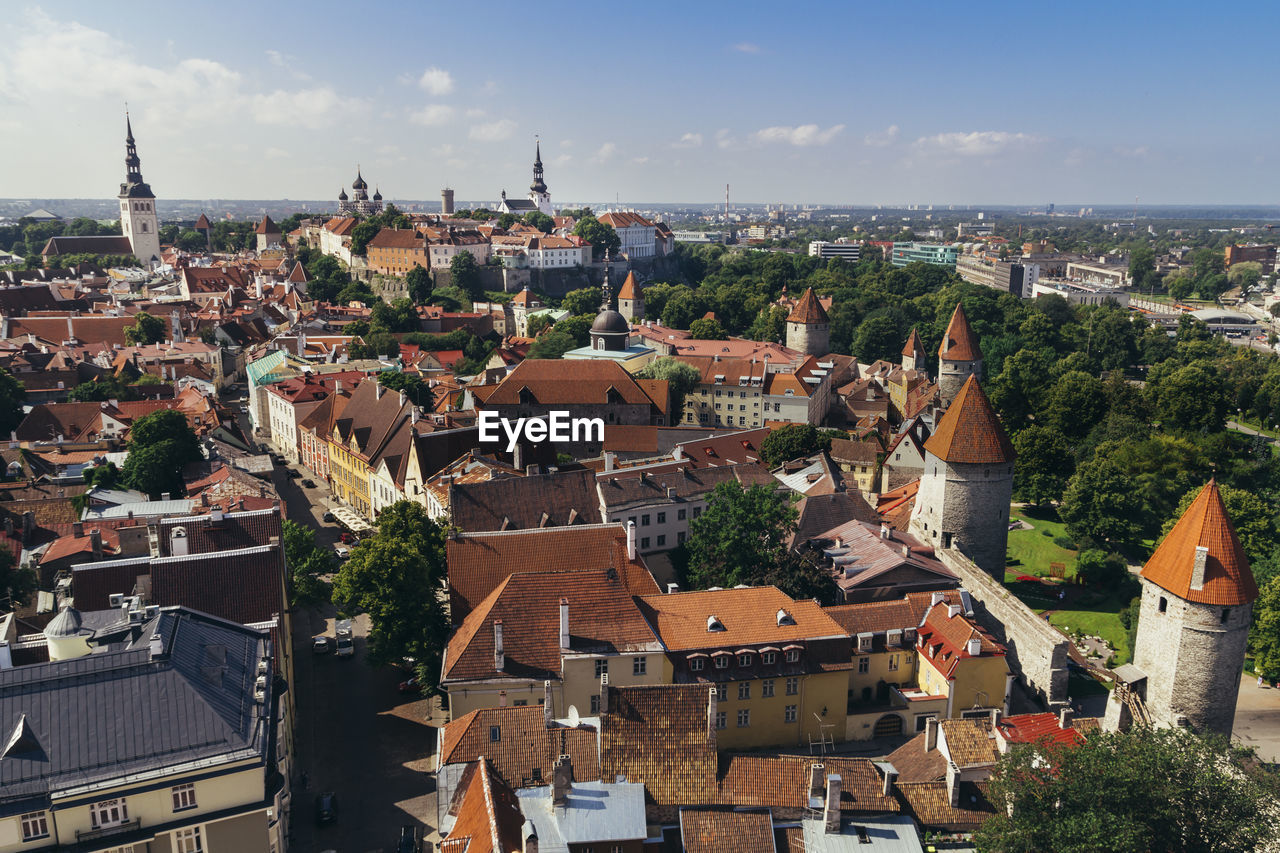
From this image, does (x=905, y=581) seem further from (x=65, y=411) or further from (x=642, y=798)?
(x=65, y=411)

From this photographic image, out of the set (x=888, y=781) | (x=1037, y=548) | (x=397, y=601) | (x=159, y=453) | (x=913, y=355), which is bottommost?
(x=1037, y=548)

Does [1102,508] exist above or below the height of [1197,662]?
below

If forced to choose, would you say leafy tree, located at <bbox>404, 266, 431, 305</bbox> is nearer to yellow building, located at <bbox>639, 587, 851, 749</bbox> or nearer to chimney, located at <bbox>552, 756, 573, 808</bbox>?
yellow building, located at <bbox>639, 587, 851, 749</bbox>

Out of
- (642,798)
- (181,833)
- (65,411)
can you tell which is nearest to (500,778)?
(642,798)

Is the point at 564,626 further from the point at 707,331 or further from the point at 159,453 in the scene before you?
the point at 707,331

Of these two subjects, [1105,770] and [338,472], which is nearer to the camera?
[1105,770]

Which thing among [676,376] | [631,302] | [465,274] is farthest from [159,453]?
[465,274]

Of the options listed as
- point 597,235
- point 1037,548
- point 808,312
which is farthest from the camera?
point 597,235
